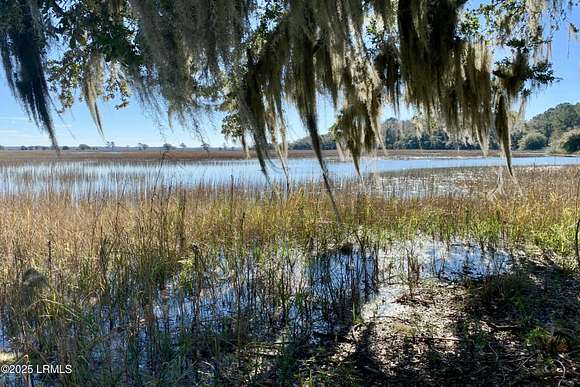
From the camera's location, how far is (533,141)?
6191cm

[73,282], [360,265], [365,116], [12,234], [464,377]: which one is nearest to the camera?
[464,377]

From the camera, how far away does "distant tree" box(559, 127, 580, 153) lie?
147ft

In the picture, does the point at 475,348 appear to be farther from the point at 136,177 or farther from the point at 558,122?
the point at 558,122

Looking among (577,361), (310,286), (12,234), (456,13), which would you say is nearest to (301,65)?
(456,13)

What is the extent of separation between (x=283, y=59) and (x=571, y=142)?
179ft

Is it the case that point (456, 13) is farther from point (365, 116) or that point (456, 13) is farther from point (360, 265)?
point (360, 265)

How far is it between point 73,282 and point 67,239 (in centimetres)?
130

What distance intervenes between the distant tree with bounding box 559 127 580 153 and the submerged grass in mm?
49738

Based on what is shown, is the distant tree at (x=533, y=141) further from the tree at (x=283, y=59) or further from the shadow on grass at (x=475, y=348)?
the shadow on grass at (x=475, y=348)

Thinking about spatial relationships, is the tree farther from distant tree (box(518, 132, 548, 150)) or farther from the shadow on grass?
distant tree (box(518, 132, 548, 150))

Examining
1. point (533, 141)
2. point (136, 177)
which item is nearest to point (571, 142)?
point (533, 141)

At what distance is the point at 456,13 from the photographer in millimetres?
3545

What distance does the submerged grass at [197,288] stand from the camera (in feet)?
7.10

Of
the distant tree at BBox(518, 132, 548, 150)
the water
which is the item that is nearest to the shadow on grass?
the water
